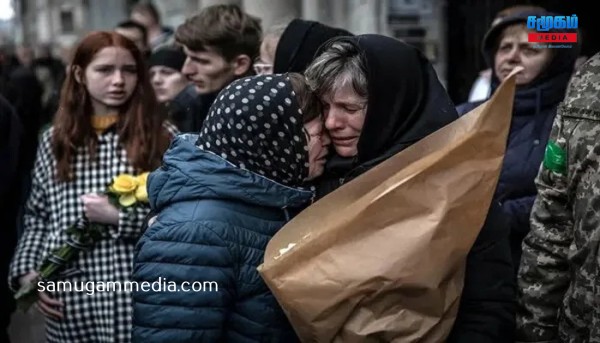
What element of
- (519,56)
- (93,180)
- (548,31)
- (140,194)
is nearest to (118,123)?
(93,180)

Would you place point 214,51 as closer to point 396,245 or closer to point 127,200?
point 127,200

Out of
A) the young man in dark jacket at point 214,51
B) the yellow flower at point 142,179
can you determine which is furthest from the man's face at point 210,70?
the yellow flower at point 142,179

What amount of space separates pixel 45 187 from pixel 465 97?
4.08m

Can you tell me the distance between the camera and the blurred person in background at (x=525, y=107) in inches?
135

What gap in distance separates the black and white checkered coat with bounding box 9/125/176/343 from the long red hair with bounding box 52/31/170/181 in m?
0.04

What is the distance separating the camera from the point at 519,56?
380cm

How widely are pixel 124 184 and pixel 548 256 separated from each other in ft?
5.59

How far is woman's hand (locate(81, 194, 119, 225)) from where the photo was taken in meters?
3.53

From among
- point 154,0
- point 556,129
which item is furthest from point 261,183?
point 154,0

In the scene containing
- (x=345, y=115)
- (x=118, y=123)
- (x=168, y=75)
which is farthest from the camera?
(x=168, y=75)

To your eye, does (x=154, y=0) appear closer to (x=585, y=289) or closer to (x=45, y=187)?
(x=45, y=187)

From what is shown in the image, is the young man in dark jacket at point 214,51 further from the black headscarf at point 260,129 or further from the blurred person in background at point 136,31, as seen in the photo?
the blurred person in background at point 136,31

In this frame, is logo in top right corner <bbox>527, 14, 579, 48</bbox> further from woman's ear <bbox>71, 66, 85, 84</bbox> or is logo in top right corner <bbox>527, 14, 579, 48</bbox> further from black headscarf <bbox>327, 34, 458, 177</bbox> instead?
woman's ear <bbox>71, 66, 85, 84</bbox>

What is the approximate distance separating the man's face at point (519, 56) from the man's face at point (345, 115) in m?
1.42
